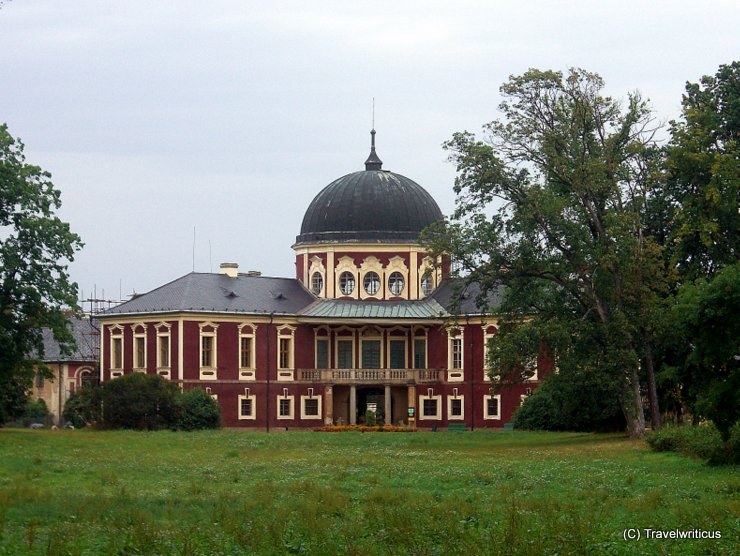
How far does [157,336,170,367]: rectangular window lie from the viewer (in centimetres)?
8025

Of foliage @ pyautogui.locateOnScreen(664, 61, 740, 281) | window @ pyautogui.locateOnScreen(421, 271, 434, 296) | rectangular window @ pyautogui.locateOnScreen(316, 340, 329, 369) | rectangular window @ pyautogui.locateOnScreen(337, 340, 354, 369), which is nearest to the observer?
foliage @ pyautogui.locateOnScreen(664, 61, 740, 281)

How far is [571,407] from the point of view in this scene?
56.9 meters

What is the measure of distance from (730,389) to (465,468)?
7.59m

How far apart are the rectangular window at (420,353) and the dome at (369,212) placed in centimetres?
597

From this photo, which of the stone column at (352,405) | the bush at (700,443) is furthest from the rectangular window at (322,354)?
the bush at (700,443)

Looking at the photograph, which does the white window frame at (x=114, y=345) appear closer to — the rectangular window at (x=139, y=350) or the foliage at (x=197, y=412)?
the rectangular window at (x=139, y=350)

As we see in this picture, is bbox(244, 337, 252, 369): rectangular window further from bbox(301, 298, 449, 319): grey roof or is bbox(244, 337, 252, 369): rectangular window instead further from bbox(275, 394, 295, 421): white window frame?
bbox(301, 298, 449, 319): grey roof

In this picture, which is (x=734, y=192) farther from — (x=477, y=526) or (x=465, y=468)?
(x=477, y=526)

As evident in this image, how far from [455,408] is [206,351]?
47.4ft

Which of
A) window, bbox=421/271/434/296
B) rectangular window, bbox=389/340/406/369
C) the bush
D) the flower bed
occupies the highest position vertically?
window, bbox=421/271/434/296

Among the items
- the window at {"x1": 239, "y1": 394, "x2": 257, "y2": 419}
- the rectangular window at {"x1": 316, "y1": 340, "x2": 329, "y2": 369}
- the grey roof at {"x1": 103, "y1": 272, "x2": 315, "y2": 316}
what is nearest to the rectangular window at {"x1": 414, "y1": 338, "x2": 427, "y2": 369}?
the rectangular window at {"x1": 316, "y1": 340, "x2": 329, "y2": 369}

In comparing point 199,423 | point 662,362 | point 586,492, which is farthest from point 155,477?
point 199,423

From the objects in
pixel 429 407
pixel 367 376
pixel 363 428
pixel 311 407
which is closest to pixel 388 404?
pixel 367 376

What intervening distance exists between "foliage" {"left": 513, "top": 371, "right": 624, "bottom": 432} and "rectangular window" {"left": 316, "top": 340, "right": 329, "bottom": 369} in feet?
50.1
